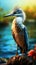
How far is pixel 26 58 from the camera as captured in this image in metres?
2.64

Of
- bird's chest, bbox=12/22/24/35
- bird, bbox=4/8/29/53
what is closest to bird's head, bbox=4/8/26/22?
bird, bbox=4/8/29/53

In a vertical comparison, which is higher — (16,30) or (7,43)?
(16,30)

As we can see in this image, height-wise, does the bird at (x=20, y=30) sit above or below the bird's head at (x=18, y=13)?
below

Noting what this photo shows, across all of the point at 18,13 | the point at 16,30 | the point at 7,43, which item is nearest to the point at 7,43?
the point at 7,43

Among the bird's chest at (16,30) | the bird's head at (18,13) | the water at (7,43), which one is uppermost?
the bird's head at (18,13)

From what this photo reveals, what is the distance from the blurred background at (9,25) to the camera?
8.63 feet

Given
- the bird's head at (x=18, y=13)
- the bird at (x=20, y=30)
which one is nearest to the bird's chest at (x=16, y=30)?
the bird at (x=20, y=30)

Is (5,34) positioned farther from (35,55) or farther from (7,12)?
(35,55)

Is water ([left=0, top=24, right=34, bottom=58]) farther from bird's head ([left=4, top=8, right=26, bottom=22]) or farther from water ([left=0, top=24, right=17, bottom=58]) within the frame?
bird's head ([left=4, top=8, right=26, bottom=22])

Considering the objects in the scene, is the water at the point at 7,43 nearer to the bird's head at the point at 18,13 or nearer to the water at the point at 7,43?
the water at the point at 7,43

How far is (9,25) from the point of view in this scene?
263 centimetres

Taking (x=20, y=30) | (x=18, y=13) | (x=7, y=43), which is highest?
(x=18, y=13)

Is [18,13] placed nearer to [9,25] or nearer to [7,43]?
[9,25]

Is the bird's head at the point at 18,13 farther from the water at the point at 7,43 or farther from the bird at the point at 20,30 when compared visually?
the water at the point at 7,43
